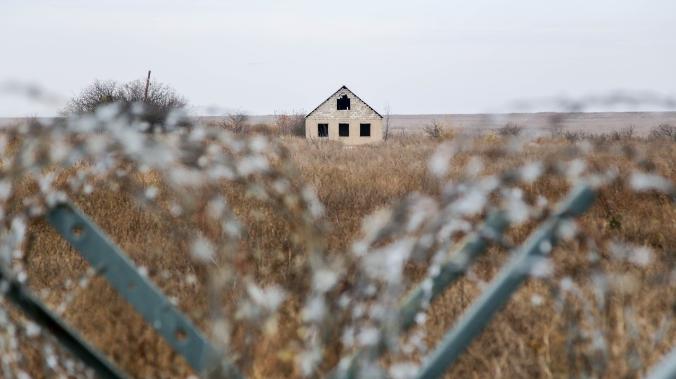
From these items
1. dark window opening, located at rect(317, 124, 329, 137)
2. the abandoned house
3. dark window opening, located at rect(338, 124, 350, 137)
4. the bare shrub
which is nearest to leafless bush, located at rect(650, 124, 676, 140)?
the bare shrub

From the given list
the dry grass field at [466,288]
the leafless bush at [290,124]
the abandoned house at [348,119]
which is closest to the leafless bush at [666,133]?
the dry grass field at [466,288]

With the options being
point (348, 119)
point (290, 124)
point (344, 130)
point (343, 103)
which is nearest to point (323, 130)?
point (344, 130)

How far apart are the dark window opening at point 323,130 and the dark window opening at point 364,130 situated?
1808 millimetres

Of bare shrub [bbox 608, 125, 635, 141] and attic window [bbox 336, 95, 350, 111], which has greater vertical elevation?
attic window [bbox 336, 95, 350, 111]

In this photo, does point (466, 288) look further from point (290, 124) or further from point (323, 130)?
point (290, 124)

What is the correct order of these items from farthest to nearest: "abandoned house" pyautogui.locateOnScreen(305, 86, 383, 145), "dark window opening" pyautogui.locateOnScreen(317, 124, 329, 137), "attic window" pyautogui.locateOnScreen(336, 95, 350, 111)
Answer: "dark window opening" pyautogui.locateOnScreen(317, 124, 329, 137) < "attic window" pyautogui.locateOnScreen(336, 95, 350, 111) < "abandoned house" pyautogui.locateOnScreen(305, 86, 383, 145)

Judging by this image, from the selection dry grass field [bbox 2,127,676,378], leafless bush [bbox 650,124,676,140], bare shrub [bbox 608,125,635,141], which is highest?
leafless bush [bbox 650,124,676,140]

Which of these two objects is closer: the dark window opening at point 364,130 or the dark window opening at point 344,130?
the dark window opening at point 364,130

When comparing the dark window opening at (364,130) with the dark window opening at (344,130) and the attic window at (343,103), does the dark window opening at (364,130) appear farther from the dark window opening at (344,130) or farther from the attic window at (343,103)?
the attic window at (343,103)

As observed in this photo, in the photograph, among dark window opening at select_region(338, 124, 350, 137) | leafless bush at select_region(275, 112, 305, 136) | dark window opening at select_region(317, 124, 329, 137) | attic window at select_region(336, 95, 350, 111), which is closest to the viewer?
attic window at select_region(336, 95, 350, 111)

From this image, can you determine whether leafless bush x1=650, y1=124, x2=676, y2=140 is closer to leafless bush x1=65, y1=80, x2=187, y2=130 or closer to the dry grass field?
the dry grass field

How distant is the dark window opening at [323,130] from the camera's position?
118 ft

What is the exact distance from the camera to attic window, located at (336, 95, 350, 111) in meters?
34.9

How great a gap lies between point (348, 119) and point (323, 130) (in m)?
2.18
